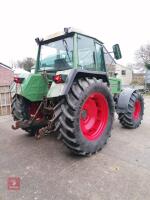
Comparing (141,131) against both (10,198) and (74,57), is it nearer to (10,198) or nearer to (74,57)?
(74,57)

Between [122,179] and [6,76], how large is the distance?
68.6ft

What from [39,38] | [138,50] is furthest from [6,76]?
[138,50]

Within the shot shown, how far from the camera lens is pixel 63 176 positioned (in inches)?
102

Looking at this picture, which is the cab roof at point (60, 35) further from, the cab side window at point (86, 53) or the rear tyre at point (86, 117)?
the rear tyre at point (86, 117)

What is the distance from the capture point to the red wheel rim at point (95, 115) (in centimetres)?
347

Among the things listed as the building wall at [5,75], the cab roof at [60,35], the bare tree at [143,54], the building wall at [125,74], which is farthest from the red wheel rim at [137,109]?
the bare tree at [143,54]

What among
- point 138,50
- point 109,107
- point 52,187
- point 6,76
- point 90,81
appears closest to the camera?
point 52,187

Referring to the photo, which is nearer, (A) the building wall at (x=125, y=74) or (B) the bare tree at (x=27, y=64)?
(B) the bare tree at (x=27, y=64)

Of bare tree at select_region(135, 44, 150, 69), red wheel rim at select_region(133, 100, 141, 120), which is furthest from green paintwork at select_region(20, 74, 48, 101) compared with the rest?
bare tree at select_region(135, 44, 150, 69)

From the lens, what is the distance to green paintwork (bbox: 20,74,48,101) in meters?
3.29

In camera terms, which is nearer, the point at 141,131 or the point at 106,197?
the point at 106,197

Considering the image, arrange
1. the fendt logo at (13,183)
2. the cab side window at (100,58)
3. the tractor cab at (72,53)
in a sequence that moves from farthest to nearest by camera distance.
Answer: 1. the cab side window at (100,58)
2. the tractor cab at (72,53)
3. the fendt logo at (13,183)

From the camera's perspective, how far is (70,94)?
290 cm

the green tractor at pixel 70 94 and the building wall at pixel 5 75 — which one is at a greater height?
the building wall at pixel 5 75
